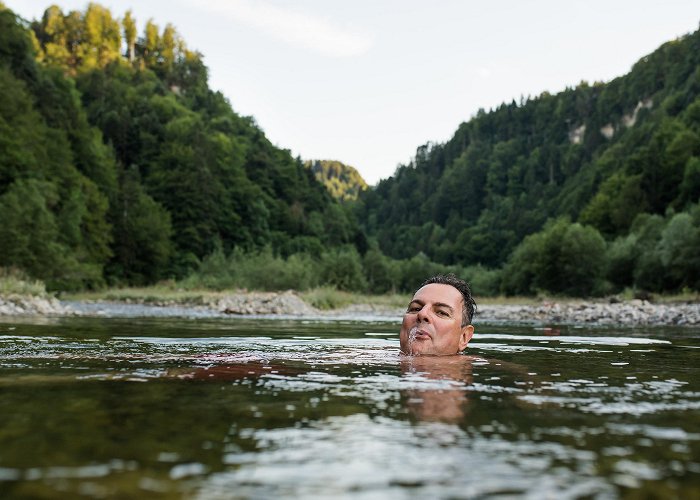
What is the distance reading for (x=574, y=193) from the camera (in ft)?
408

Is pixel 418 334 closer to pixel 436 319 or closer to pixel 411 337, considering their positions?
pixel 411 337

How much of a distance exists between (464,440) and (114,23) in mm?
135422

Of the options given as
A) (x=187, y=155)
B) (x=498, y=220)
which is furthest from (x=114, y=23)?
(x=498, y=220)

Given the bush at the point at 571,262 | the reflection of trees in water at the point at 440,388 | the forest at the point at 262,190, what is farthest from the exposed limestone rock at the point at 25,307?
the bush at the point at 571,262

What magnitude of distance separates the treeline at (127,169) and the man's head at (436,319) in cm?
3329

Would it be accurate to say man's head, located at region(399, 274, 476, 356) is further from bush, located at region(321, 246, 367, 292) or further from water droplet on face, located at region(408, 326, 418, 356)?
bush, located at region(321, 246, 367, 292)

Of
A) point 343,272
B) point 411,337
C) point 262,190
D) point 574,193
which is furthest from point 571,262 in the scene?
point 574,193

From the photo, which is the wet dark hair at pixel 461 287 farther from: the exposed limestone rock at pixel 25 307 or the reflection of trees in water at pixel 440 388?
the exposed limestone rock at pixel 25 307

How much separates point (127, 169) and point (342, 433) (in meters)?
81.2

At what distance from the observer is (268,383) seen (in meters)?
4.18

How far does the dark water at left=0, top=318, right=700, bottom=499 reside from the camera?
6.00 feet

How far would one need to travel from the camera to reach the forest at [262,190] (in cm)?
4744

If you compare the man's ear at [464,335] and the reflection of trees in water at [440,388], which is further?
the man's ear at [464,335]

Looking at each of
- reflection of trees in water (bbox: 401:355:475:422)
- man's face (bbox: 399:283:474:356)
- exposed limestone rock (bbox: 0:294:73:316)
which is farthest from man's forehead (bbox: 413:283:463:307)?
exposed limestone rock (bbox: 0:294:73:316)
